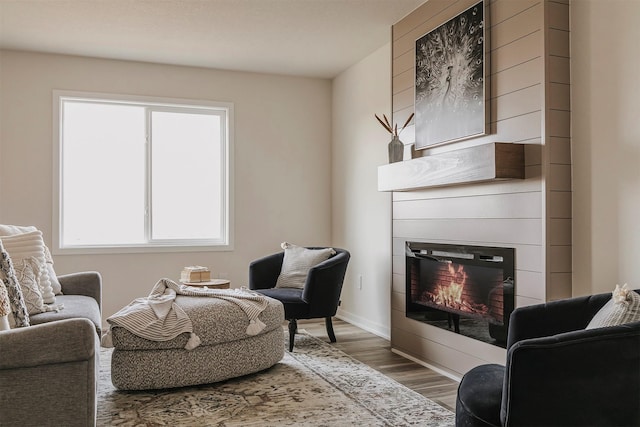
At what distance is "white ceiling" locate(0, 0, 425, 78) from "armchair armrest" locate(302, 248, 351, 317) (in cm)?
190

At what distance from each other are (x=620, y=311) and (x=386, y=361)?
224cm

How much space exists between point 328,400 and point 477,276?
1191 mm

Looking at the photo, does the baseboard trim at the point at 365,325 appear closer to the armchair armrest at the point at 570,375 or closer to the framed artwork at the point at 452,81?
the framed artwork at the point at 452,81

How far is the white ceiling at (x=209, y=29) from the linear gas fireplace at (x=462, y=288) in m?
1.85

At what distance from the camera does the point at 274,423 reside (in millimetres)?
2811

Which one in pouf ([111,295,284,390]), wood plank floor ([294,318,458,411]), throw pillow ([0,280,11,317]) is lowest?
wood plank floor ([294,318,458,411])

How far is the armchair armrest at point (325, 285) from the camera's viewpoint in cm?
430

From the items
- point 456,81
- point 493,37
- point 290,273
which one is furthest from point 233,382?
point 493,37

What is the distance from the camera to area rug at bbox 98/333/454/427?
9.34ft

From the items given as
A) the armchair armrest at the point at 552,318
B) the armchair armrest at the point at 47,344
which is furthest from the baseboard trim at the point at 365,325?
the armchair armrest at the point at 47,344

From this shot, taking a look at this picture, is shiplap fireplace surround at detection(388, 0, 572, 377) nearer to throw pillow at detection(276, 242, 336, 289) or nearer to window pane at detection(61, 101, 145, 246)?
throw pillow at detection(276, 242, 336, 289)

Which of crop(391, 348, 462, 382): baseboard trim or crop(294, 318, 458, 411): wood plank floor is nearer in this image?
crop(294, 318, 458, 411): wood plank floor

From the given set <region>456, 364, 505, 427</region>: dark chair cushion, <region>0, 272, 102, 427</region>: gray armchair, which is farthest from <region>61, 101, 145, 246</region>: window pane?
<region>456, 364, 505, 427</region>: dark chair cushion

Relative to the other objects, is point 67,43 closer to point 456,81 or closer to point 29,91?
point 29,91
